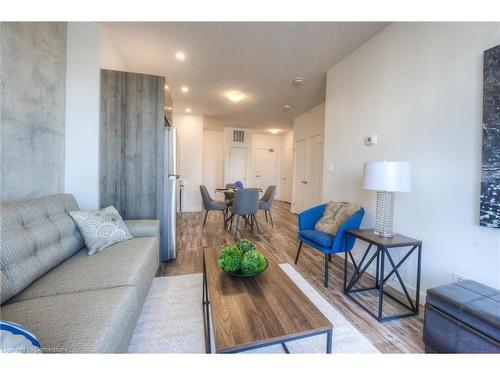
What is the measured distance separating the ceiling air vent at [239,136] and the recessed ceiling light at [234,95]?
8.15 ft

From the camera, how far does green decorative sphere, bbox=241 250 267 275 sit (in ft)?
4.27

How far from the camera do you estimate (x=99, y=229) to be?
173cm

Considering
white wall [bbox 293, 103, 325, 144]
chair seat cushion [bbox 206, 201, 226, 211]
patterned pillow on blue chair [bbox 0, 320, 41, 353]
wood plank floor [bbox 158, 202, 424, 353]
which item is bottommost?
wood plank floor [bbox 158, 202, 424, 353]

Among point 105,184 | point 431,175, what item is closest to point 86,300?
point 105,184

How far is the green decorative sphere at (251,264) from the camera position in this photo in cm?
130

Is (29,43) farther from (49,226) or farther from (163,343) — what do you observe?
(163,343)

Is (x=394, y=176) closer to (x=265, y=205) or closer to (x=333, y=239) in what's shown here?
(x=333, y=239)

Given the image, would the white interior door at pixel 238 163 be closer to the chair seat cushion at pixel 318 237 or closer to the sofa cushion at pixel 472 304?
the chair seat cushion at pixel 318 237

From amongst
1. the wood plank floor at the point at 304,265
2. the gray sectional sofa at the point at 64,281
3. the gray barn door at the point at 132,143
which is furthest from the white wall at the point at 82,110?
the wood plank floor at the point at 304,265

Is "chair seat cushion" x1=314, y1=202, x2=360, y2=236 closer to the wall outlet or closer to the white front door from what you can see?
the wall outlet

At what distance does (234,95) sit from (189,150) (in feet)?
7.33

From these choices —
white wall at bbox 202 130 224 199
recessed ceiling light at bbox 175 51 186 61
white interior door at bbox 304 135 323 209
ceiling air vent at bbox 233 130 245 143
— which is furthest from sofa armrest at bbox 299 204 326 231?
white wall at bbox 202 130 224 199

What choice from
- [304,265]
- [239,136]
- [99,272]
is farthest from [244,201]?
[239,136]

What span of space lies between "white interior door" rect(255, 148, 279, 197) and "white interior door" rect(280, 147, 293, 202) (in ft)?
1.09
